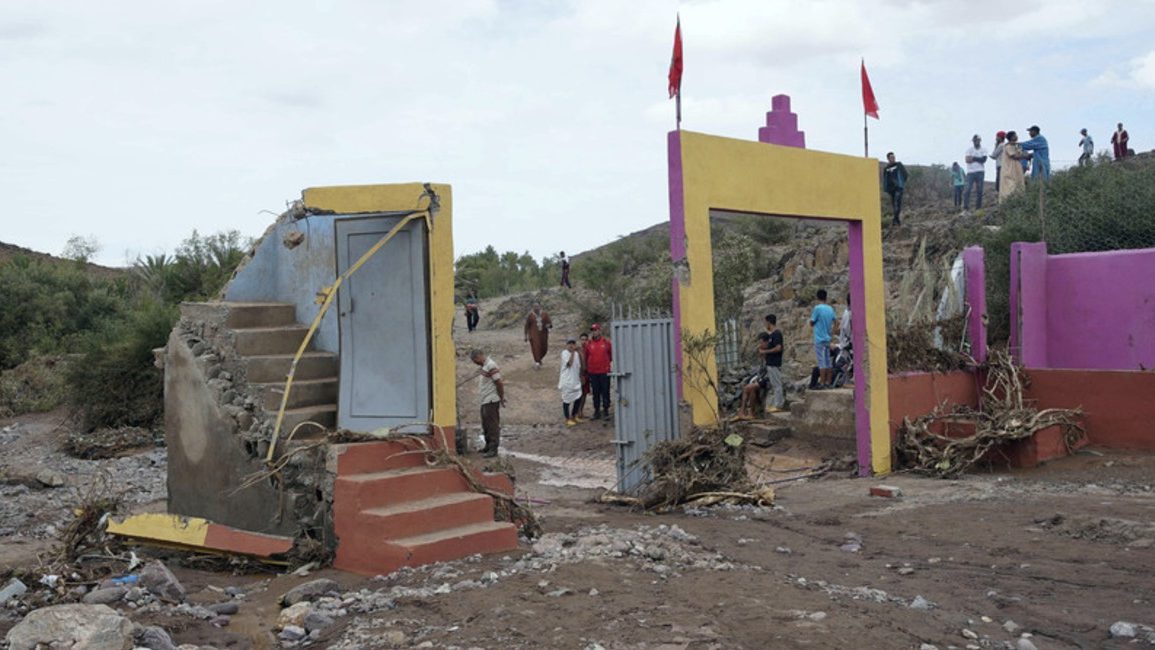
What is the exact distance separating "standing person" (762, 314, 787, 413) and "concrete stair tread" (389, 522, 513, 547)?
770cm

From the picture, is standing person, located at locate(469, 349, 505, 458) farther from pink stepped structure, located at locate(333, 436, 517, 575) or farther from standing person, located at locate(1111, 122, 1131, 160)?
standing person, located at locate(1111, 122, 1131, 160)

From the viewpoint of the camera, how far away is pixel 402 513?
7375mm

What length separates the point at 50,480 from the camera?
13273mm

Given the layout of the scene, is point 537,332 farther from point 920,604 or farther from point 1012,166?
A: point 920,604

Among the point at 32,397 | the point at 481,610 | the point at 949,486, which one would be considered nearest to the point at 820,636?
the point at 481,610

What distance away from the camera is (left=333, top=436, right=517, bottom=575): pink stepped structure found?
7289mm

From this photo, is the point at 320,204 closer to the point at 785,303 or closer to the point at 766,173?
the point at 766,173

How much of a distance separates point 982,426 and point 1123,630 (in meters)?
6.76

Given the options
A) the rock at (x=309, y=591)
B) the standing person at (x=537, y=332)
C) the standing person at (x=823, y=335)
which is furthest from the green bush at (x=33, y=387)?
the rock at (x=309, y=591)

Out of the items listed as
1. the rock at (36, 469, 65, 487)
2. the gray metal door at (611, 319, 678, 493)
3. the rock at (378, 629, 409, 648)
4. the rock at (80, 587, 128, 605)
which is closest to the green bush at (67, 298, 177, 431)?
the rock at (36, 469, 65, 487)

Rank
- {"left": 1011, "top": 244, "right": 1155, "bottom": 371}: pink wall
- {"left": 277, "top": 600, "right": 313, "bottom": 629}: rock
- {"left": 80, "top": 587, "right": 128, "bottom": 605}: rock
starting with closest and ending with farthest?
{"left": 277, "top": 600, "right": 313, "bottom": 629}: rock, {"left": 80, "top": 587, "right": 128, "bottom": 605}: rock, {"left": 1011, "top": 244, "right": 1155, "bottom": 371}: pink wall

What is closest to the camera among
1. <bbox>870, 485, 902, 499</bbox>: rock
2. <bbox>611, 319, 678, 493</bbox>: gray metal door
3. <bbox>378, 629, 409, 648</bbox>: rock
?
<bbox>378, 629, 409, 648</bbox>: rock

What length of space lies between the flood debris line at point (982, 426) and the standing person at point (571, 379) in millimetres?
6868

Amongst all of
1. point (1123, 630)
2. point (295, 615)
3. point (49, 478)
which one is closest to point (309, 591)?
point (295, 615)
